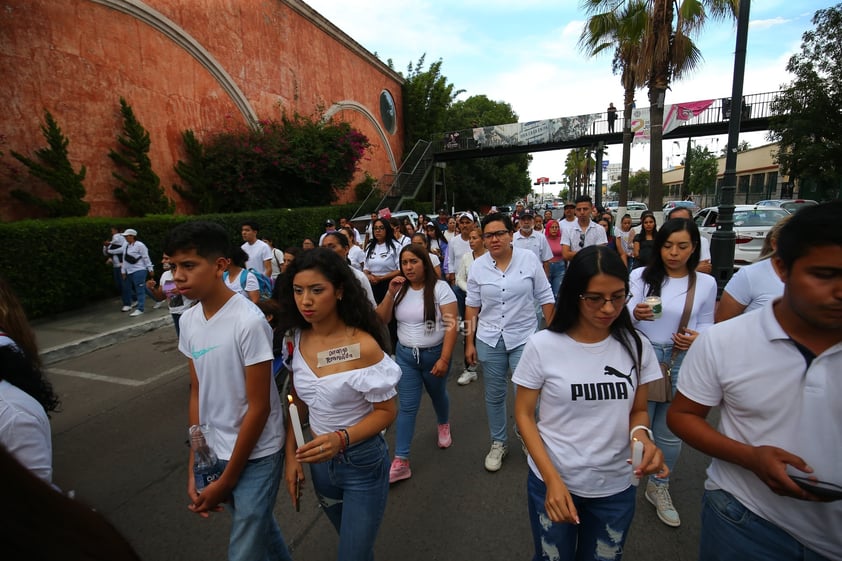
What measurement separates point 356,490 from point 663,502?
7.24ft

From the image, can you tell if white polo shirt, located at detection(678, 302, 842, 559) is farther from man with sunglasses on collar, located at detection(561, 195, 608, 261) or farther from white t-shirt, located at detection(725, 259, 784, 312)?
man with sunglasses on collar, located at detection(561, 195, 608, 261)

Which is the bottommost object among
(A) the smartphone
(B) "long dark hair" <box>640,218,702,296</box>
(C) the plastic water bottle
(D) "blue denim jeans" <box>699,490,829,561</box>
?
(D) "blue denim jeans" <box>699,490,829,561</box>

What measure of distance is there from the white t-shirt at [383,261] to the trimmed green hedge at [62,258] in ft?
13.7

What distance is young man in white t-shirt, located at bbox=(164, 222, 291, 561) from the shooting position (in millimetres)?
1865

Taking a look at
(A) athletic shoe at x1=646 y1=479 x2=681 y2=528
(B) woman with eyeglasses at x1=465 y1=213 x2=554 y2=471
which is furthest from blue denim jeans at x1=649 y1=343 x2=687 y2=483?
(B) woman with eyeglasses at x1=465 y1=213 x2=554 y2=471

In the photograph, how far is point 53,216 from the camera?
9.79 meters

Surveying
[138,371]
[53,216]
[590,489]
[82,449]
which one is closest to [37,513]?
[590,489]

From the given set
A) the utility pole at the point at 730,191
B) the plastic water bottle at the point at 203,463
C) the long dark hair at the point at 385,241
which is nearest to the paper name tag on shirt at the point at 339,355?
the plastic water bottle at the point at 203,463

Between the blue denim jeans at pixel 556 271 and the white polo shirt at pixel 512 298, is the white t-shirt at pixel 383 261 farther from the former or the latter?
the blue denim jeans at pixel 556 271

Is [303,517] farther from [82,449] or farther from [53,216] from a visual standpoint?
[53,216]

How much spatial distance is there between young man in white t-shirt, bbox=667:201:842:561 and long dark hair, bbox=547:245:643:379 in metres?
0.33

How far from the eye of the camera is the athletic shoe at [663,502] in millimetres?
2793

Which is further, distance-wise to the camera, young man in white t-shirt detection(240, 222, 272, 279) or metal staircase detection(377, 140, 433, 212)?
metal staircase detection(377, 140, 433, 212)

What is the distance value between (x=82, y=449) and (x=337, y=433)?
384 cm
